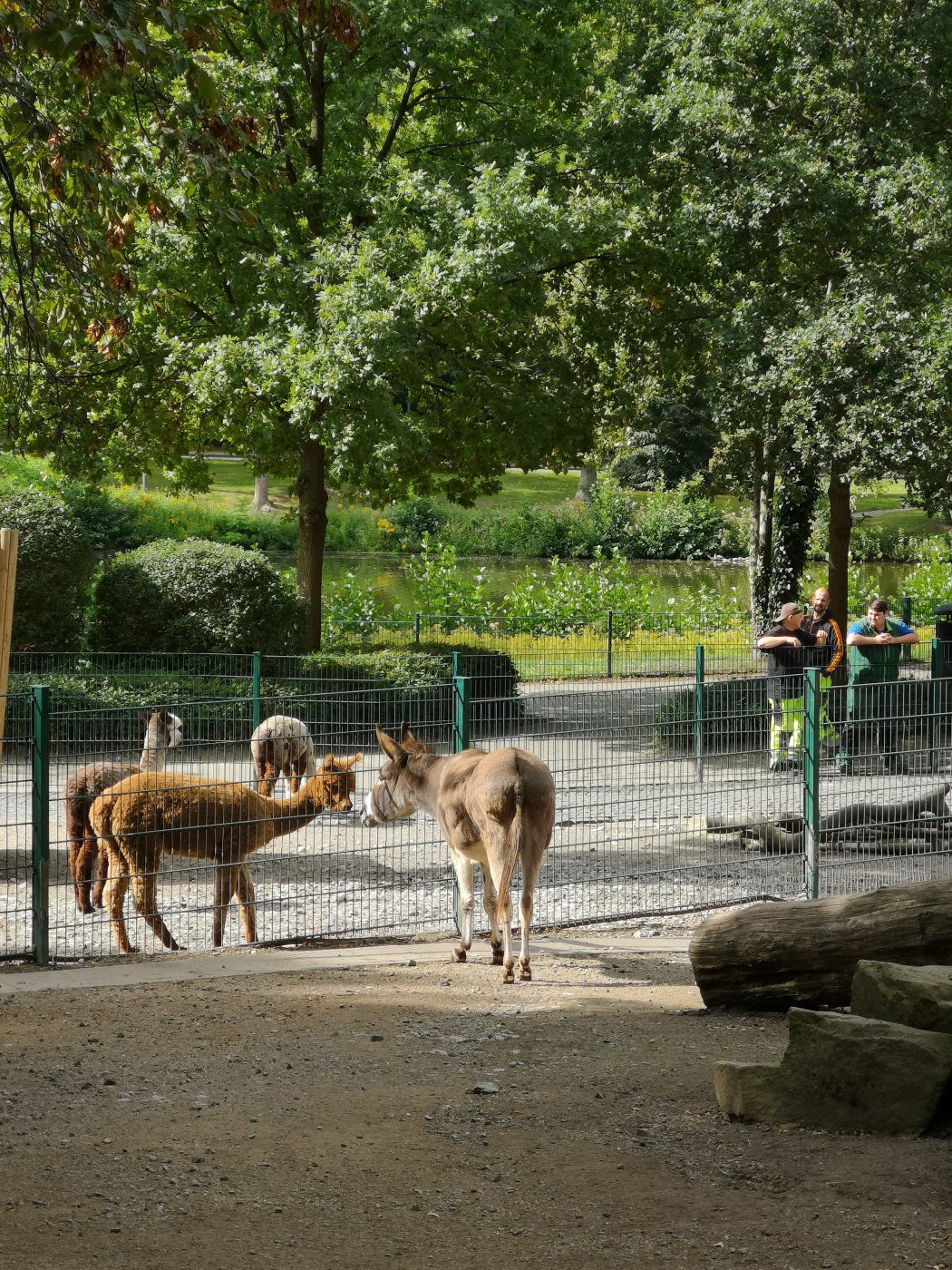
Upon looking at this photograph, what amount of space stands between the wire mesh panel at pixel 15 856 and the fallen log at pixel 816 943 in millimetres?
4014

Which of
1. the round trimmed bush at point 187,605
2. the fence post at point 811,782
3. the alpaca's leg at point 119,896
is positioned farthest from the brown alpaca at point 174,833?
the round trimmed bush at point 187,605

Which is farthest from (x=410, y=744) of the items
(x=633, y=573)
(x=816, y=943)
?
(x=633, y=573)

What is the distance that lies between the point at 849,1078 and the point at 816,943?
5.01 ft

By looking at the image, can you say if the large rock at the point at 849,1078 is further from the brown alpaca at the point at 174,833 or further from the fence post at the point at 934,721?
the fence post at the point at 934,721

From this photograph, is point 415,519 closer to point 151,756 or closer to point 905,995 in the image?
point 151,756

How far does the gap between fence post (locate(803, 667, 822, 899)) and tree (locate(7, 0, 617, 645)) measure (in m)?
8.56

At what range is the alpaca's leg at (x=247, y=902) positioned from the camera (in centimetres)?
927

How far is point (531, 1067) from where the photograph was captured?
6.48m

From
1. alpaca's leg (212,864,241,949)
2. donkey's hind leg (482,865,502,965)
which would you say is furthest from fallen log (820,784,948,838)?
alpaca's leg (212,864,241,949)

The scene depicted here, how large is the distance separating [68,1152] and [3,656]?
3.88 metres

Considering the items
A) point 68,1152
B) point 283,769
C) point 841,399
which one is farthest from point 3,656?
point 841,399

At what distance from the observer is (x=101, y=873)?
32.2 feet

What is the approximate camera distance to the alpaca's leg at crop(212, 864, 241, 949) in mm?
9219

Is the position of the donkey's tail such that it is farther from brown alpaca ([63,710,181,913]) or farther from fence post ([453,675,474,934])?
brown alpaca ([63,710,181,913])
